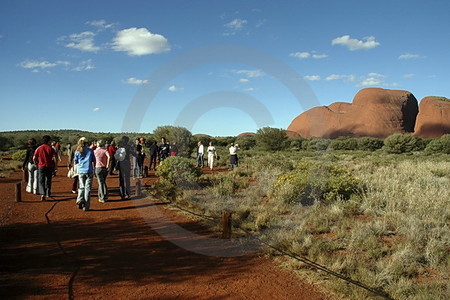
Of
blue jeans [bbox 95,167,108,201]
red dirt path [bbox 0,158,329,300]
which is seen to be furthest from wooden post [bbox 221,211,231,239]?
blue jeans [bbox 95,167,108,201]

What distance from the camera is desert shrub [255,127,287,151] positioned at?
40.8m

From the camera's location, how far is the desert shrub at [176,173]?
13.0m

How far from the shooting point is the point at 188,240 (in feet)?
21.6

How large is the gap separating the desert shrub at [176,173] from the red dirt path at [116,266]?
5.04 meters

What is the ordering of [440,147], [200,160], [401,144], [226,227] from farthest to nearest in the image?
[401,144] < [440,147] < [200,160] < [226,227]

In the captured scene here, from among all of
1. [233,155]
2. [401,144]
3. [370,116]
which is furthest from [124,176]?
[370,116]

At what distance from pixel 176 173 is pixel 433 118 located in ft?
249

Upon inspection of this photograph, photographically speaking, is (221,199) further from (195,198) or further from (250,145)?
(250,145)

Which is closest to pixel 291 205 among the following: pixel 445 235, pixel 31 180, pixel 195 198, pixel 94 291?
pixel 195 198

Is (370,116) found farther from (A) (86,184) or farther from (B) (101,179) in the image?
(A) (86,184)

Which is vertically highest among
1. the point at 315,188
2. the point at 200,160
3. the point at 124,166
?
the point at 124,166

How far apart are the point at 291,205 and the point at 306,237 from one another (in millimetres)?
3211

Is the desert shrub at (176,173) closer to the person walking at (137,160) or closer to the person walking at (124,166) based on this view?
the person walking at (137,160)

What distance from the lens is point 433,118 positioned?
7050 cm
